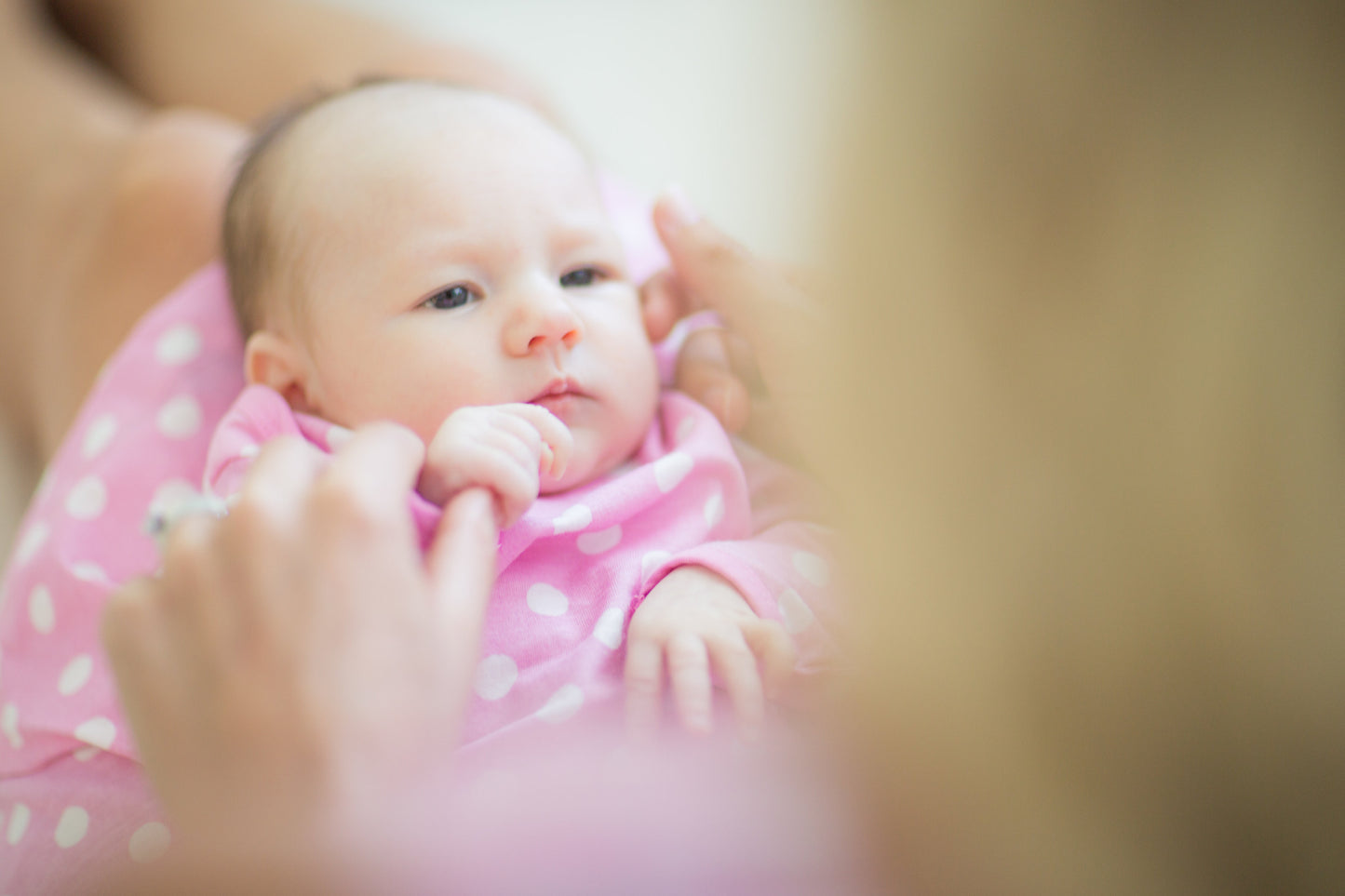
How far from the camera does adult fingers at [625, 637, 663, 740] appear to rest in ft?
1.95

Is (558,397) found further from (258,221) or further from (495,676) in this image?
(258,221)

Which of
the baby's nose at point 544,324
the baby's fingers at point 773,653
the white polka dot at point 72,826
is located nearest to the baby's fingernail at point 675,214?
the baby's nose at point 544,324

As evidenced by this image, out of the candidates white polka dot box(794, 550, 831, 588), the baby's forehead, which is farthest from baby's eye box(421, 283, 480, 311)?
white polka dot box(794, 550, 831, 588)

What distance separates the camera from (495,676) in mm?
687

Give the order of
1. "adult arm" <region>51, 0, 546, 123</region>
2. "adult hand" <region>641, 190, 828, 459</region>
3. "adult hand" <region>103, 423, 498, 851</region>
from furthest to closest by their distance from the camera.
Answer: "adult arm" <region>51, 0, 546, 123</region> < "adult hand" <region>641, 190, 828, 459</region> < "adult hand" <region>103, 423, 498, 851</region>

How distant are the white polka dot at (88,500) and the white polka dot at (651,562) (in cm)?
54

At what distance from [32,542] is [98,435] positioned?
12cm

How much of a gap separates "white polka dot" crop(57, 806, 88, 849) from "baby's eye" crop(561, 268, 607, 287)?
0.59 metres

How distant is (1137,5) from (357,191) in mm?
620

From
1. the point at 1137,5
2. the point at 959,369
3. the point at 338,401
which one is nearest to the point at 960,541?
the point at 959,369

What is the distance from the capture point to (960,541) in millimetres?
370

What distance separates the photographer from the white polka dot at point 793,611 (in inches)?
26.2

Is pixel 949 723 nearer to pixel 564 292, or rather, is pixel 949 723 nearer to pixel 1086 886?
pixel 1086 886

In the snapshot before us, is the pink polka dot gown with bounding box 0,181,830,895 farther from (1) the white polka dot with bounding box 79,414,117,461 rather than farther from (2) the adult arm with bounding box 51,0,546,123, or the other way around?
(2) the adult arm with bounding box 51,0,546,123
